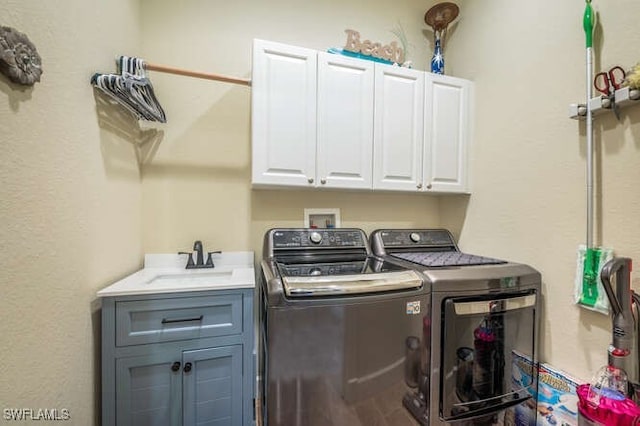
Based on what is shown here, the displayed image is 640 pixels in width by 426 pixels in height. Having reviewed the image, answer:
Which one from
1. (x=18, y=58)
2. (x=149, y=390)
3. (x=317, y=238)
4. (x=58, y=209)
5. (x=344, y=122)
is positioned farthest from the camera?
(x=317, y=238)

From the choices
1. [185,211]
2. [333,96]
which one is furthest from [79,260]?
[333,96]

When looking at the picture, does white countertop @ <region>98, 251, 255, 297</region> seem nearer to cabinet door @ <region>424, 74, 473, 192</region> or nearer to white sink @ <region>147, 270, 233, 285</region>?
white sink @ <region>147, 270, 233, 285</region>

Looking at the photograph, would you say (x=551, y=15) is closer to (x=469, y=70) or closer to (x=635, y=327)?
(x=469, y=70)

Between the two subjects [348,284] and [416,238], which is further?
[416,238]

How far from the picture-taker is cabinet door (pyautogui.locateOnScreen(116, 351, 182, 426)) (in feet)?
3.48

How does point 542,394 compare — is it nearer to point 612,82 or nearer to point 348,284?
point 348,284

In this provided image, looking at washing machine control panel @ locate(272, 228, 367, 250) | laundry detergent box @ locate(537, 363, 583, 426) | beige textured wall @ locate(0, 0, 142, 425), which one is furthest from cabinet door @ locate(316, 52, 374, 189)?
laundry detergent box @ locate(537, 363, 583, 426)

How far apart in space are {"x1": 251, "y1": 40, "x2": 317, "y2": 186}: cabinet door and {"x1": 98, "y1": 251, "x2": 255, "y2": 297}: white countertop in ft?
1.73

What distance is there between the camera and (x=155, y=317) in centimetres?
110

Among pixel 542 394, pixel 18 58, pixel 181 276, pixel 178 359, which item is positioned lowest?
pixel 542 394

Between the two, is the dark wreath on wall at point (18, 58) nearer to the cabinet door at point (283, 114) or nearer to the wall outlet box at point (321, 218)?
the cabinet door at point (283, 114)

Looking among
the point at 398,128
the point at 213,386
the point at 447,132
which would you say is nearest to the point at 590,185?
the point at 447,132

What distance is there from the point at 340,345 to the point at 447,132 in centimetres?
143

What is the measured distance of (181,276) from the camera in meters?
1.38
